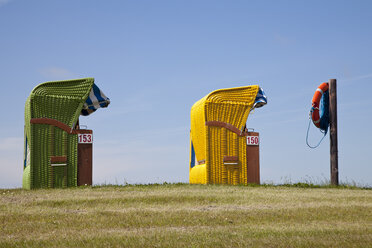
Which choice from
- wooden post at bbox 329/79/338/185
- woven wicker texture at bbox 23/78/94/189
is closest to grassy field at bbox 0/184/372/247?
woven wicker texture at bbox 23/78/94/189

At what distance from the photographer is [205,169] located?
1617 centimetres

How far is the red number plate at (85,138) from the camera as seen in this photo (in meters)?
16.1

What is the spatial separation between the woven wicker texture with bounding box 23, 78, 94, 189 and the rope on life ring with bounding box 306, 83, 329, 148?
8.74 metres

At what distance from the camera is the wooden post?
18.0 meters

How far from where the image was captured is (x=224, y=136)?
16.2 meters

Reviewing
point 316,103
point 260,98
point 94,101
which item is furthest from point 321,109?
point 94,101

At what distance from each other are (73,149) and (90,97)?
1.93m

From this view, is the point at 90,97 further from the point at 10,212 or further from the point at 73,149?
the point at 10,212

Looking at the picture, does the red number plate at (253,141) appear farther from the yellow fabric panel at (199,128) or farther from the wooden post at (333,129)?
the wooden post at (333,129)

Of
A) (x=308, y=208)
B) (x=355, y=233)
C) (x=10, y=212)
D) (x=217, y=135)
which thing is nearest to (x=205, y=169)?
(x=217, y=135)

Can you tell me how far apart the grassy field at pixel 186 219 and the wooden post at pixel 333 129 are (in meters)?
4.23

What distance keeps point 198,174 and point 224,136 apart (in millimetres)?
1939

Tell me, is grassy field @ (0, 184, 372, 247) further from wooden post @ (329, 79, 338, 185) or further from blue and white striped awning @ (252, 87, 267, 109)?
wooden post @ (329, 79, 338, 185)

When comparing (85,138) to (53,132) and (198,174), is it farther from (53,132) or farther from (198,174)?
(198,174)
